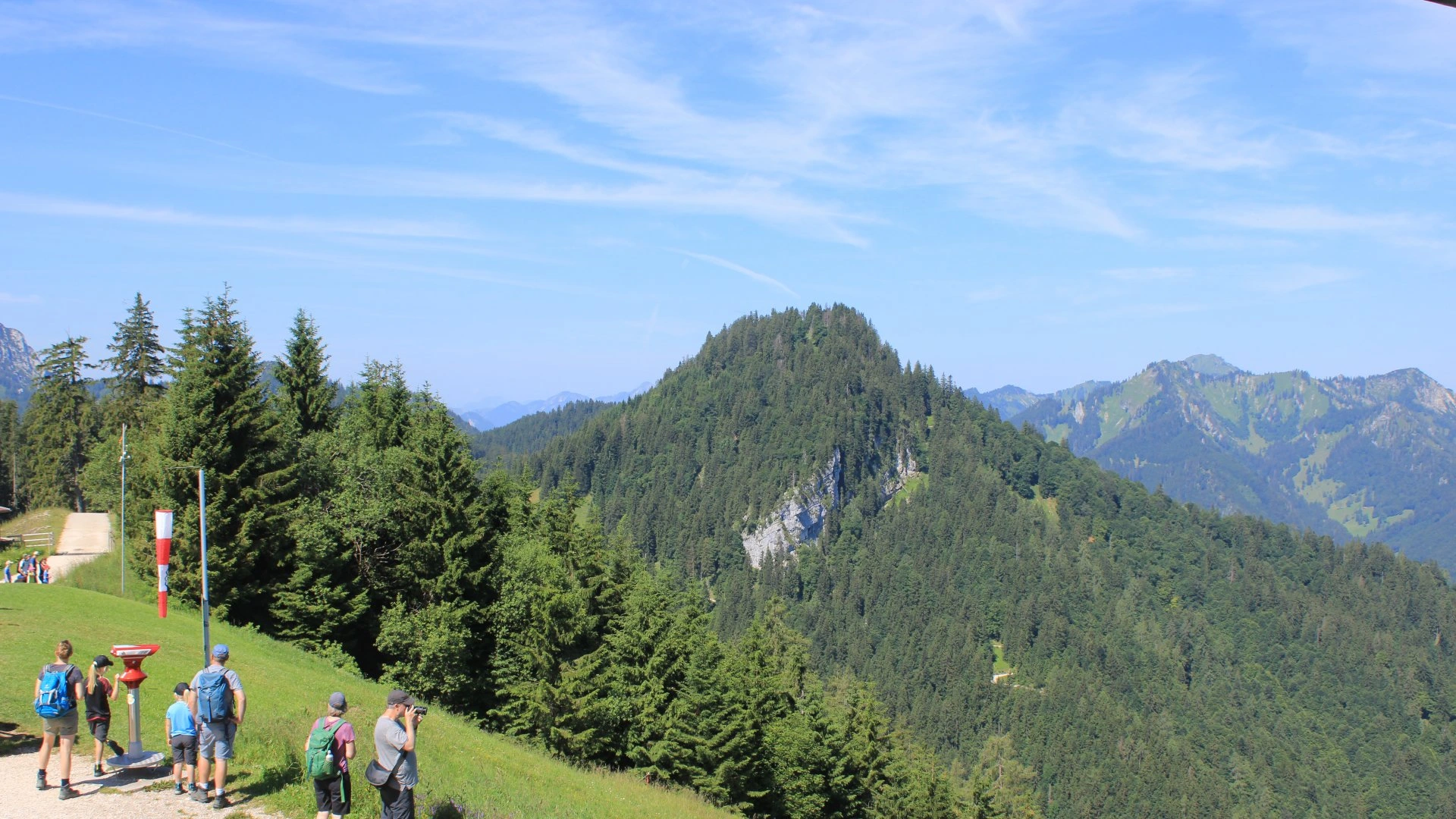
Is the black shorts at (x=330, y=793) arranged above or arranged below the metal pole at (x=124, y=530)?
below

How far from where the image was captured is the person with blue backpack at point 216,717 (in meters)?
12.1

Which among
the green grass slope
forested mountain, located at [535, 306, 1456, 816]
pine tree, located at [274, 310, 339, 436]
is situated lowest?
forested mountain, located at [535, 306, 1456, 816]

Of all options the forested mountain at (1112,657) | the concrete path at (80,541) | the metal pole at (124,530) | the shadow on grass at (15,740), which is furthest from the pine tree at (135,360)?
the forested mountain at (1112,657)

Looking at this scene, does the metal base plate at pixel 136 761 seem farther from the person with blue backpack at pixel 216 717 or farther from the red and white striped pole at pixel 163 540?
the red and white striped pole at pixel 163 540

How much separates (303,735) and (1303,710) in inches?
7534

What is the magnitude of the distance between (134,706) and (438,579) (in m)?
17.7

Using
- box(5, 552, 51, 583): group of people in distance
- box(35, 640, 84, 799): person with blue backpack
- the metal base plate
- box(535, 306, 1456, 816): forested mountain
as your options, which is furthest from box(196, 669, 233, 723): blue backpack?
box(535, 306, 1456, 816): forested mountain

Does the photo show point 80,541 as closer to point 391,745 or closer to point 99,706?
point 99,706

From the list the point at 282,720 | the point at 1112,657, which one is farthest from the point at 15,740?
the point at 1112,657

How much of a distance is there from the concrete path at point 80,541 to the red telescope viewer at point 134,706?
76.8 feet

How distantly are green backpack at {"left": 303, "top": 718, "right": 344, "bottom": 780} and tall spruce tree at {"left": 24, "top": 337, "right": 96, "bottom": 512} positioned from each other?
6096 centimetres

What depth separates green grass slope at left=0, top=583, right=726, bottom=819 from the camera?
14.3 meters

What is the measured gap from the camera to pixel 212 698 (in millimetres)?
12117

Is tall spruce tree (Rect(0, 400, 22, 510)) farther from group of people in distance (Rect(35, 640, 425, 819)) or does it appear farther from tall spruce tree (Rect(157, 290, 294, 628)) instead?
group of people in distance (Rect(35, 640, 425, 819))
